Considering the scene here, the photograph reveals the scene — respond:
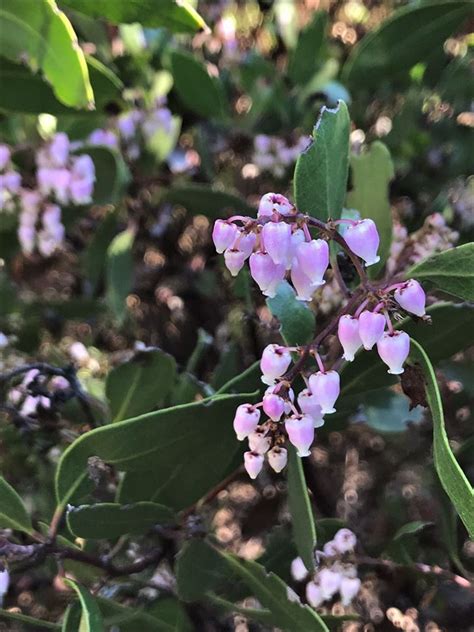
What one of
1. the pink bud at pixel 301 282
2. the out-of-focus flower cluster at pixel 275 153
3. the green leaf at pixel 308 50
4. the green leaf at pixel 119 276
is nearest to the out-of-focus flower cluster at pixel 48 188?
the green leaf at pixel 119 276

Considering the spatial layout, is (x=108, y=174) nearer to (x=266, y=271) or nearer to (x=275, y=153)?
(x=275, y=153)

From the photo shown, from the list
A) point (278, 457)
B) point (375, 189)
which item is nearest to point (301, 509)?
point (278, 457)

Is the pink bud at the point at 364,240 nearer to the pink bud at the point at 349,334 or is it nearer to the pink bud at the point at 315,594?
the pink bud at the point at 349,334

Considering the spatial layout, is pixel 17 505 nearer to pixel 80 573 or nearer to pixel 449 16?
pixel 80 573

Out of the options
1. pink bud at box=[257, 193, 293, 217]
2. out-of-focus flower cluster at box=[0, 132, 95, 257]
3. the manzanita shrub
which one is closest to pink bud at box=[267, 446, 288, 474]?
the manzanita shrub

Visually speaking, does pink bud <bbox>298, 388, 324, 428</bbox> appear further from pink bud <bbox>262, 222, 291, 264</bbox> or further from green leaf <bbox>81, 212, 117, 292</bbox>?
green leaf <bbox>81, 212, 117, 292</bbox>
